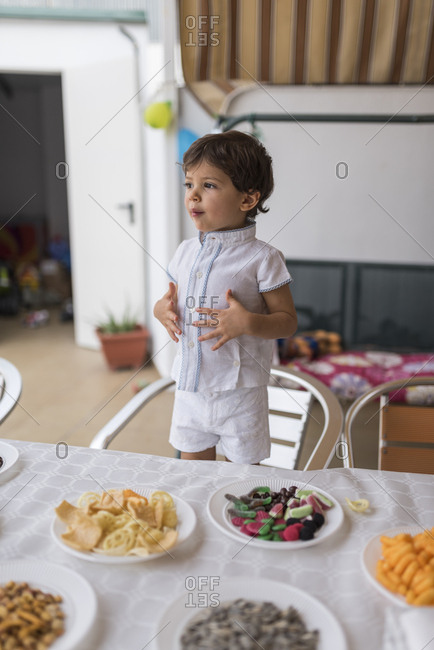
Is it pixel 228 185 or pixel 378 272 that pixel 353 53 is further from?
pixel 228 185

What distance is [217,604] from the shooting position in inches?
23.3

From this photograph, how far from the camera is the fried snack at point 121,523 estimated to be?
2.23 ft

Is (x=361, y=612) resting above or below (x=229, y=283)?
below

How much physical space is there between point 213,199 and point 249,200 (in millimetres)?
61

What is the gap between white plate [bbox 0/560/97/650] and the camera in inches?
21.7

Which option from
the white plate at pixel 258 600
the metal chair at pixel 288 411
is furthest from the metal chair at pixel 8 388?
the white plate at pixel 258 600

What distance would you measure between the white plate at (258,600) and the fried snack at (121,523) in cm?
9

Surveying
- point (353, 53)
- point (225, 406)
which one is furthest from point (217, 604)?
point (353, 53)

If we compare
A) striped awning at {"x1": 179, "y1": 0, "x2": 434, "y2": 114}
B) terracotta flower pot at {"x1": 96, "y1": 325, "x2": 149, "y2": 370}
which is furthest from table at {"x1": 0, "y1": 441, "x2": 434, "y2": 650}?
terracotta flower pot at {"x1": 96, "y1": 325, "x2": 149, "y2": 370}

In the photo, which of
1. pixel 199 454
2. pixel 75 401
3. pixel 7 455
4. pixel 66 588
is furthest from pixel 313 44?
pixel 66 588

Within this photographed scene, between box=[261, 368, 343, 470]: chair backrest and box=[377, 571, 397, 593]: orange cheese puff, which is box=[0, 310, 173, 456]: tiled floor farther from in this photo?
box=[377, 571, 397, 593]: orange cheese puff

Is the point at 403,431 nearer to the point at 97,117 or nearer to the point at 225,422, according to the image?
the point at 225,422

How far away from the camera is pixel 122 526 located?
71 cm

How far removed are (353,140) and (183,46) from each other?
67 cm
